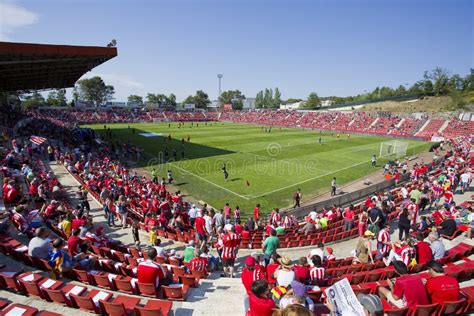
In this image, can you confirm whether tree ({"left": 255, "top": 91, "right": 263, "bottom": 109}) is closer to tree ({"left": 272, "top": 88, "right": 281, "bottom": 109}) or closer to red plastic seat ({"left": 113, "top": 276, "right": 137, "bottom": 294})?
tree ({"left": 272, "top": 88, "right": 281, "bottom": 109})

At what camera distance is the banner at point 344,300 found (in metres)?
3.85

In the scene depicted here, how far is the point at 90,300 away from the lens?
4.95 meters

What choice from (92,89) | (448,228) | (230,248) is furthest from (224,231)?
(92,89)

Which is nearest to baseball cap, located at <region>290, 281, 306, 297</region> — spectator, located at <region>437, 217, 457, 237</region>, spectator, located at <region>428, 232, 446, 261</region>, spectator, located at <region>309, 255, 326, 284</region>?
spectator, located at <region>309, 255, 326, 284</region>

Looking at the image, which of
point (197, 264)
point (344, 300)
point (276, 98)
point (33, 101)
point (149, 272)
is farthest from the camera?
point (276, 98)

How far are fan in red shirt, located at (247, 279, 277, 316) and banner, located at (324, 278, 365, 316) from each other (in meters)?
1.01

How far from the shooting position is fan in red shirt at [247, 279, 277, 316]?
3896 mm

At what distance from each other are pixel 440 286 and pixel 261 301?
3.20 m

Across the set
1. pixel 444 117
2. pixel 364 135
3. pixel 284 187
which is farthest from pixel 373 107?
pixel 284 187

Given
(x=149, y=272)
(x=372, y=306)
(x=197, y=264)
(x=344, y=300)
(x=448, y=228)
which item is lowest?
(x=197, y=264)

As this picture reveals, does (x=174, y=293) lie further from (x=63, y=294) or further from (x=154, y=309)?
(x=63, y=294)

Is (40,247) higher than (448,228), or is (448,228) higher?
(40,247)

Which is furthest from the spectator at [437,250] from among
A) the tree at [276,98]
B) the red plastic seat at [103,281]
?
Result: the tree at [276,98]

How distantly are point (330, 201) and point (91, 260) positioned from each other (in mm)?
13454
